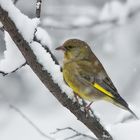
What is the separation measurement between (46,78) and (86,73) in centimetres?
123

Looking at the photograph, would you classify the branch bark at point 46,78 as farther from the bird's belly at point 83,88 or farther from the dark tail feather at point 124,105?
the bird's belly at point 83,88

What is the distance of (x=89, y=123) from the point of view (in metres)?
3.41

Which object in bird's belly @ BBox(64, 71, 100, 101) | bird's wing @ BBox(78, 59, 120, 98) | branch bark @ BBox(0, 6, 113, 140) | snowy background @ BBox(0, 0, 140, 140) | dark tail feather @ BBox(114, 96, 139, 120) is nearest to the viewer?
branch bark @ BBox(0, 6, 113, 140)

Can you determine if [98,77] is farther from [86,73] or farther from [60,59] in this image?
[60,59]

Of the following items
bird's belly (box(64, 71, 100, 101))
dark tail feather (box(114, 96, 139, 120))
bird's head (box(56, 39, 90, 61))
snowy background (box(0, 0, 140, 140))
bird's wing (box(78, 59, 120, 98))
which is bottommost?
dark tail feather (box(114, 96, 139, 120))

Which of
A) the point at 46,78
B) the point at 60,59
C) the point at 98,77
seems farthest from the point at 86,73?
the point at 60,59

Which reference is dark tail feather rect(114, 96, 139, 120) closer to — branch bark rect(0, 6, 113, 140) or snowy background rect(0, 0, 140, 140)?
branch bark rect(0, 6, 113, 140)

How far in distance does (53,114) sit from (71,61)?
230 inches

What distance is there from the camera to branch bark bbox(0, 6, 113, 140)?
2932 mm

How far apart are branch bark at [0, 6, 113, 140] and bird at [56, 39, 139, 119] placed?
786 millimetres

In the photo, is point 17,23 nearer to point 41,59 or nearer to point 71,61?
point 41,59

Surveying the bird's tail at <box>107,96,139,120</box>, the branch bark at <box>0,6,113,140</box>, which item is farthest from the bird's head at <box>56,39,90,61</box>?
the branch bark at <box>0,6,113,140</box>

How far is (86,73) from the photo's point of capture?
4.35 m

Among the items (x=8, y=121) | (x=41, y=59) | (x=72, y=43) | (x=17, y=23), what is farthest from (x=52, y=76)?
(x=8, y=121)
